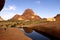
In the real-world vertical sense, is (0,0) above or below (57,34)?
above

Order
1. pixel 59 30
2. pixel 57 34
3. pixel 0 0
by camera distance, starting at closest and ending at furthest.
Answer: pixel 0 0 < pixel 59 30 < pixel 57 34

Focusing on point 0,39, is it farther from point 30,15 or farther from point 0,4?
point 30,15

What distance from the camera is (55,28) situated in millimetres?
9805

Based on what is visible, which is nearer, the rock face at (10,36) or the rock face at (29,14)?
the rock face at (10,36)

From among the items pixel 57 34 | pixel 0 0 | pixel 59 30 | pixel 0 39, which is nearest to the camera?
pixel 0 39

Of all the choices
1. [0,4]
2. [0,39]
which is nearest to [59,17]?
[0,4]

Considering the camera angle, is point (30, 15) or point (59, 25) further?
point (30, 15)

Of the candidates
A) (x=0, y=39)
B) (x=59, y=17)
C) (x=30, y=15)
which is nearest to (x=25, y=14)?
(x=30, y=15)

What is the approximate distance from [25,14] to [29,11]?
448 cm

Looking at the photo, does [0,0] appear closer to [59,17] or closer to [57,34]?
[57,34]

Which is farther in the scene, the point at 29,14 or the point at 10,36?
the point at 29,14

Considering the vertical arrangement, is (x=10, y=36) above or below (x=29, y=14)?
below

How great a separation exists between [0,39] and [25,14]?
307 ft

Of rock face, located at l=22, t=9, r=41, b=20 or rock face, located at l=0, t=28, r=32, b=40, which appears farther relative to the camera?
rock face, located at l=22, t=9, r=41, b=20
